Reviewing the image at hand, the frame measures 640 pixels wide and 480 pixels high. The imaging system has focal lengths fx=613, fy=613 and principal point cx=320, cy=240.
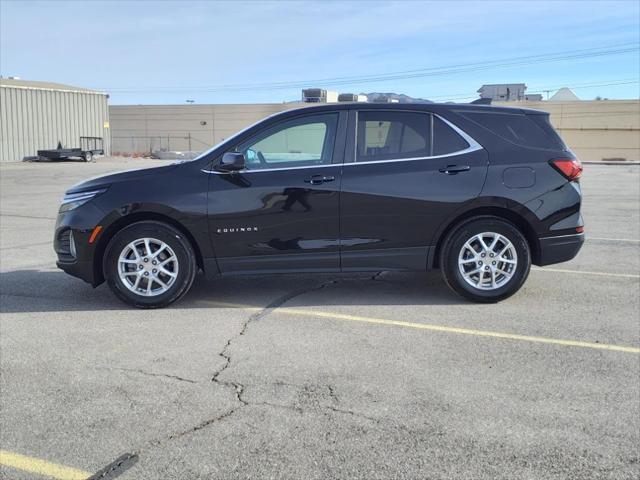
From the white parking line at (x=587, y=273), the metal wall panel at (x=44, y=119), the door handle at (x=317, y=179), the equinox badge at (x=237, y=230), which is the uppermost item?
the metal wall panel at (x=44, y=119)

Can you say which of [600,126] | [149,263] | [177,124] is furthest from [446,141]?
Answer: [177,124]

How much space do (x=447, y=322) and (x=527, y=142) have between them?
76.2 inches

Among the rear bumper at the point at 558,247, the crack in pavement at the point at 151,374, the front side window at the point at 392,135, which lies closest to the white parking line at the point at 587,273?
the rear bumper at the point at 558,247

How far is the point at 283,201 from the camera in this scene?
5.65 meters

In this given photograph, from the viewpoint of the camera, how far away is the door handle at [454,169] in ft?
18.8

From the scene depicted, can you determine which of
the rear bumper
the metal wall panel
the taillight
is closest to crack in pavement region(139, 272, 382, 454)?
the rear bumper

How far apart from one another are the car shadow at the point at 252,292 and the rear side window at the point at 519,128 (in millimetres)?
1656

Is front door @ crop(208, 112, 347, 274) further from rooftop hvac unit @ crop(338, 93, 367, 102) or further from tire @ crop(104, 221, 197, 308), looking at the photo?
rooftop hvac unit @ crop(338, 93, 367, 102)

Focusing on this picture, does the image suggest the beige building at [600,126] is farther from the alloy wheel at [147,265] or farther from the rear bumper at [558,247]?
the alloy wheel at [147,265]

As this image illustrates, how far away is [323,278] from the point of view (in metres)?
6.99

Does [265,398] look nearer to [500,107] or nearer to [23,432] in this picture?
[23,432]

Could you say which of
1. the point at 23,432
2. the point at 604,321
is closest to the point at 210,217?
the point at 23,432

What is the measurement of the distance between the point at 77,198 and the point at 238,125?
67865 mm

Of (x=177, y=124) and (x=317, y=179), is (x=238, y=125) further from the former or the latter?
(x=317, y=179)
